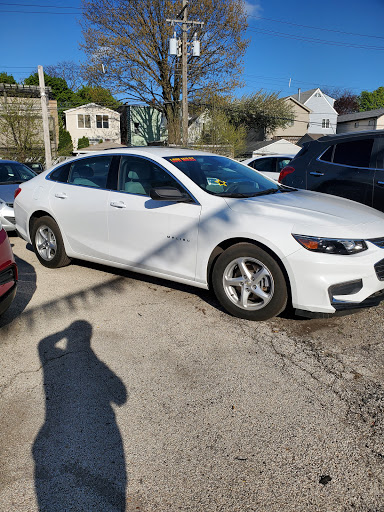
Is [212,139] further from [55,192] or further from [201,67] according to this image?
[55,192]

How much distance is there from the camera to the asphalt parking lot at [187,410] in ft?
6.84

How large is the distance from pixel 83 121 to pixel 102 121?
7.30ft

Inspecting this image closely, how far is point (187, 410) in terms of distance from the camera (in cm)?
273

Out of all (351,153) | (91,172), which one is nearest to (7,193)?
(91,172)

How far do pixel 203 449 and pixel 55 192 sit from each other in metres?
4.06

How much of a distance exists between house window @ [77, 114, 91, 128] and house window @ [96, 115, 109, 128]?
1.05 meters

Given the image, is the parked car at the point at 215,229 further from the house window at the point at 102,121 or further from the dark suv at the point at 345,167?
the house window at the point at 102,121

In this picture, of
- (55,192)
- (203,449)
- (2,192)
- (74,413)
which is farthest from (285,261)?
(2,192)

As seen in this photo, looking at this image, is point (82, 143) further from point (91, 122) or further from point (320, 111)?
point (320, 111)

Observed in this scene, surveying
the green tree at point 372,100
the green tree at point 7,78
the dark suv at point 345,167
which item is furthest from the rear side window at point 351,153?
the green tree at point 372,100

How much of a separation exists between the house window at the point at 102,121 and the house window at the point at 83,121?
1.05 m

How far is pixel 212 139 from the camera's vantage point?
127 ft

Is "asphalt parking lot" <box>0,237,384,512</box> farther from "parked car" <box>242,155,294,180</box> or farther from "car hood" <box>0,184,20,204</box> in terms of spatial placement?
"parked car" <box>242,155,294,180</box>

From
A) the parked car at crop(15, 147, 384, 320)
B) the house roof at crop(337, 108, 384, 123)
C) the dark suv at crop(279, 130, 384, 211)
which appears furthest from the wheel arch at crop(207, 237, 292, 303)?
the house roof at crop(337, 108, 384, 123)
